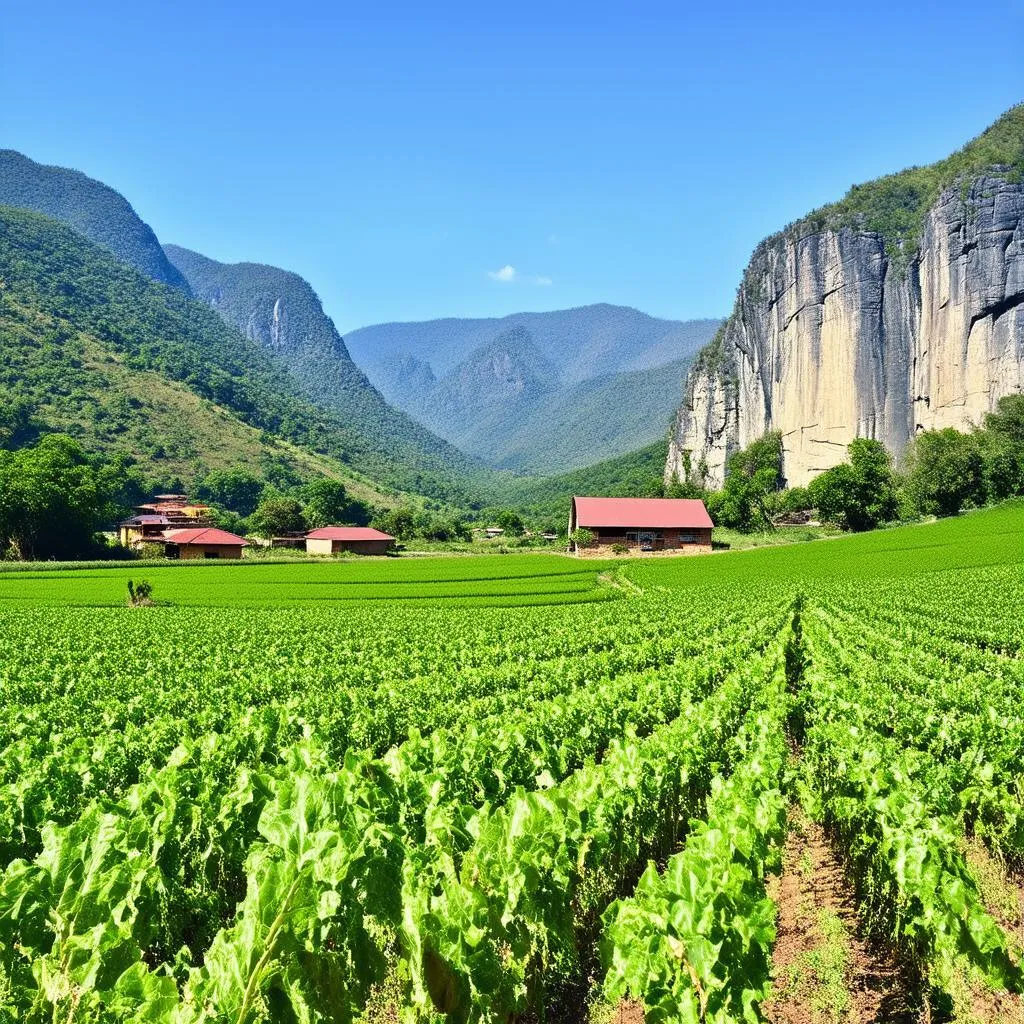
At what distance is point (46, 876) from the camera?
4.81 m

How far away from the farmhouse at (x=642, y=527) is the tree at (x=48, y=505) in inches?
2290

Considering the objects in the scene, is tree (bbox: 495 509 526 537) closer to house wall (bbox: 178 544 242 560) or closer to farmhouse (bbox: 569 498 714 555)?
farmhouse (bbox: 569 498 714 555)

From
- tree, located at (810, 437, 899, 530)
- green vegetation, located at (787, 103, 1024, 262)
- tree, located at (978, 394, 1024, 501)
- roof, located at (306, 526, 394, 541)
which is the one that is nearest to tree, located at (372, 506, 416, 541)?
roof, located at (306, 526, 394, 541)

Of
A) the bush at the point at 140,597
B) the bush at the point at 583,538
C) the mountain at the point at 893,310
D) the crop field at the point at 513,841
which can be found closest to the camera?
the crop field at the point at 513,841

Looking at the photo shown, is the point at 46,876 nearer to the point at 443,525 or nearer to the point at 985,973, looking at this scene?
the point at 985,973

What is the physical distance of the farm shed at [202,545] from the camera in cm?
8619

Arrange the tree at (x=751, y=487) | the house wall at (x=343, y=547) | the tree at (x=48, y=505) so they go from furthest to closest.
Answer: the tree at (x=751, y=487) < the house wall at (x=343, y=547) < the tree at (x=48, y=505)

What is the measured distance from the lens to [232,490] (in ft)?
445

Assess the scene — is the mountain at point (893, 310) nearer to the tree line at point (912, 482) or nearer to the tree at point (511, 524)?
the tree line at point (912, 482)

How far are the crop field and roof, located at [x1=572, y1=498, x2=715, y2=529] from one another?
66.9 metres

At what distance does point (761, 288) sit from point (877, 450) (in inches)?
2090

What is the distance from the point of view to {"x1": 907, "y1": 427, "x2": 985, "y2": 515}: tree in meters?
91.6

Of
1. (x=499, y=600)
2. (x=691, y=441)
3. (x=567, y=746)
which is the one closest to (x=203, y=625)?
(x=499, y=600)

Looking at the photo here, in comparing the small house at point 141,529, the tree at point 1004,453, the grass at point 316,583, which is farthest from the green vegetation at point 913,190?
the small house at point 141,529
